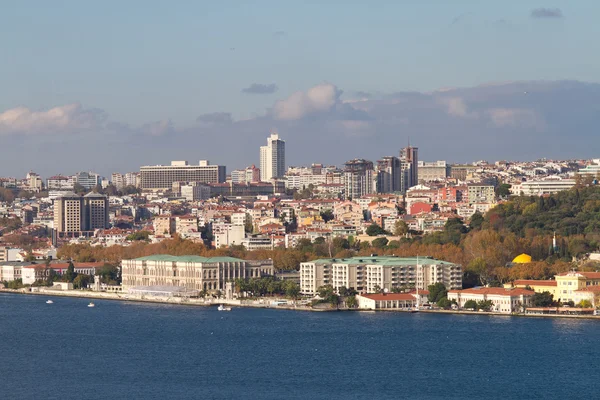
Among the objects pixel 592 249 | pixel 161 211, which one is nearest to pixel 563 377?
pixel 592 249

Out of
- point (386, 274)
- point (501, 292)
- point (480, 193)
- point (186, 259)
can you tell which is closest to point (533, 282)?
point (501, 292)

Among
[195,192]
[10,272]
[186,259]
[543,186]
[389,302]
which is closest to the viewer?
[389,302]

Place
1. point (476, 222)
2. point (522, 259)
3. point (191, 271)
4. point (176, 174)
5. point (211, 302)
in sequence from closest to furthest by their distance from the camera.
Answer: point (211, 302)
point (522, 259)
point (191, 271)
point (476, 222)
point (176, 174)

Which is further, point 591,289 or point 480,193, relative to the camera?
point 480,193

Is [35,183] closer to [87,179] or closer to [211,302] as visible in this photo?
[87,179]

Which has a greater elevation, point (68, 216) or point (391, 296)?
point (68, 216)

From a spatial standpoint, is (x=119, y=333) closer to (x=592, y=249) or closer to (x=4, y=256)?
(x=592, y=249)

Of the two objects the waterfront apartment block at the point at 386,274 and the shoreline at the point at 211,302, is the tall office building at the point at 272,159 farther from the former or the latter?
the waterfront apartment block at the point at 386,274
